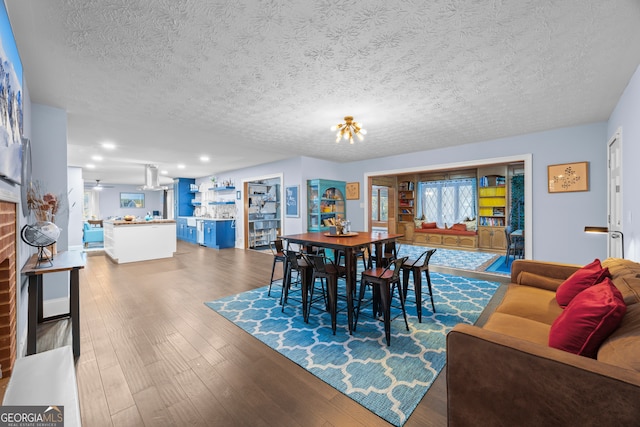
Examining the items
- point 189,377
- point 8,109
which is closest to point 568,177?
point 189,377

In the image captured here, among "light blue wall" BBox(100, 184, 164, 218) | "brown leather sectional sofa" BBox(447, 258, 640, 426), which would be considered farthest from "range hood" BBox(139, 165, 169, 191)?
"brown leather sectional sofa" BBox(447, 258, 640, 426)

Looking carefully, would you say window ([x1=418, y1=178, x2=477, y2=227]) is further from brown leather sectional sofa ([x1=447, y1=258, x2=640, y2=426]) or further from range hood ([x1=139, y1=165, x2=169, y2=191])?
range hood ([x1=139, y1=165, x2=169, y2=191])

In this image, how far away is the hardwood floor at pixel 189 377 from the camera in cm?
161

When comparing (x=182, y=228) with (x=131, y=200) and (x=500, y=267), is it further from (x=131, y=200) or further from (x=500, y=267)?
(x=500, y=267)

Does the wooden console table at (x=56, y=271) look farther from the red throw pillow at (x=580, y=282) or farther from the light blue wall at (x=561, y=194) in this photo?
the light blue wall at (x=561, y=194)

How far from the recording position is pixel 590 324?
3.97 feet

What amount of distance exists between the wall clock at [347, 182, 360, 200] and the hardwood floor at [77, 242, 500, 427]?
422cm

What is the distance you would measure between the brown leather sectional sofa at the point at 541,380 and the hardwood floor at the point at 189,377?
0.55 meters

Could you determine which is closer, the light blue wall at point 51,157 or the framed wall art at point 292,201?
the light blue wall at point 51,157

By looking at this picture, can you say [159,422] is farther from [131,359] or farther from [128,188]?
[128,188]

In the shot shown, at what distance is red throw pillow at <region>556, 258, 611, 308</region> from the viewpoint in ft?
6.10

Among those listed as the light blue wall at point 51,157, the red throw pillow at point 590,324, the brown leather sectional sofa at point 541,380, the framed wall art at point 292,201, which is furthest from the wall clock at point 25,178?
the framed wall art at point 292,201

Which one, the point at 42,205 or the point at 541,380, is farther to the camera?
the point at 42,205

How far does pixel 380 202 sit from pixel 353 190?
3295 mm
